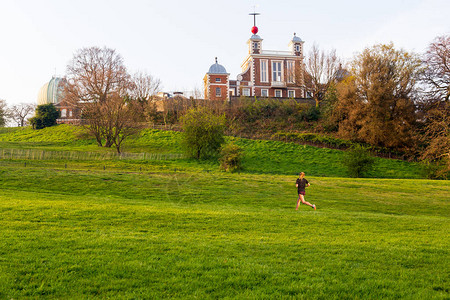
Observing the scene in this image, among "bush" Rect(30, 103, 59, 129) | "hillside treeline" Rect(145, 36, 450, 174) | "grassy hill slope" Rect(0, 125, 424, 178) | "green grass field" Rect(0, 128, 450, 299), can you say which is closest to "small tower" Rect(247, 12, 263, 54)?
"hillside treeline" Rect(145, 36, 450, 174)

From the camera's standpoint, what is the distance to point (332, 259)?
6.78m

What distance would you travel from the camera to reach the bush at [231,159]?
33.1 m

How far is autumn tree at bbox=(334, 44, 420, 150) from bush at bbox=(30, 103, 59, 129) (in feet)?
173

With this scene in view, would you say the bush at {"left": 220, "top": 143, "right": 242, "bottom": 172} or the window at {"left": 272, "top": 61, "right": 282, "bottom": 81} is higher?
the window at {"left": 272, "top": 61, "right": 282, "bottom": 81}

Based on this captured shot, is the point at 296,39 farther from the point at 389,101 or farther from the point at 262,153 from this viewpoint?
the point at 262,153

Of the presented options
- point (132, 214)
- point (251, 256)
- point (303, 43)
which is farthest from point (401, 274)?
point (303, 43)

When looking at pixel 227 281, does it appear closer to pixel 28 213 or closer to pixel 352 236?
pixel 352 236

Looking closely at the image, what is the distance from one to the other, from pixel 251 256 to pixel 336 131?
47226mm

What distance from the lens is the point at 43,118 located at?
61094 millimetres

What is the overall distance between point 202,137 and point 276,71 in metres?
40.5

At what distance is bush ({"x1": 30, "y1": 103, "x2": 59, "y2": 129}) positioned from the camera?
61156 mm

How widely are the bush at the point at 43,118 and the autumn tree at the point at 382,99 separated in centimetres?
5269

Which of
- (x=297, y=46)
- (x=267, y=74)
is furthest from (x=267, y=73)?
(x=297, y=46)

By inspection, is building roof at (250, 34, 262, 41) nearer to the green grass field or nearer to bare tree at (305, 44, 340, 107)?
bare tree at (305, 44, 340, 107)
